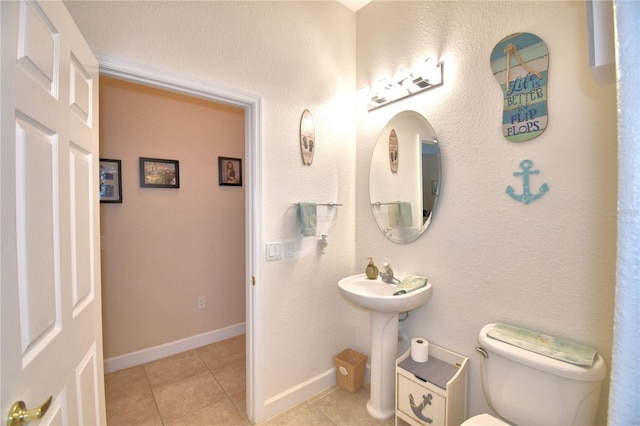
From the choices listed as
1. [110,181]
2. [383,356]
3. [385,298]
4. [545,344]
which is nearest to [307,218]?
[385,298]

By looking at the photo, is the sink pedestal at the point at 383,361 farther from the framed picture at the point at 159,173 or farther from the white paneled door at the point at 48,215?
the framed picture at the point at 159,173

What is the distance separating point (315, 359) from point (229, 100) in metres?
1.87

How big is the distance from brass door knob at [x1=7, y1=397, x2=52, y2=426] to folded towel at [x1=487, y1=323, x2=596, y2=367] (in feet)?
5.37

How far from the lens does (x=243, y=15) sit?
1.72m

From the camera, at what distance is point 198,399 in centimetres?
207

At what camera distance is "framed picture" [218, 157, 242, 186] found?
2986mm

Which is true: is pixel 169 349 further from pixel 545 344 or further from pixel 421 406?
pixel 545 344

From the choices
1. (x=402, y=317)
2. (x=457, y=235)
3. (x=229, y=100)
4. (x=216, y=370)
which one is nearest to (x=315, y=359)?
(x=402, y=317)

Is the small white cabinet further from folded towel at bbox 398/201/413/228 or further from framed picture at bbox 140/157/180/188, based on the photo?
framed picture at bbox 140/157/180/188

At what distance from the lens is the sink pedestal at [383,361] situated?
1.84 metres

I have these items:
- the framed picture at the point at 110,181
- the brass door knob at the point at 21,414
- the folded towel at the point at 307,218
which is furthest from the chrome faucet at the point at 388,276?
the framed picture at the point at 110,181

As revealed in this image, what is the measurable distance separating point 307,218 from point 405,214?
0.68 m

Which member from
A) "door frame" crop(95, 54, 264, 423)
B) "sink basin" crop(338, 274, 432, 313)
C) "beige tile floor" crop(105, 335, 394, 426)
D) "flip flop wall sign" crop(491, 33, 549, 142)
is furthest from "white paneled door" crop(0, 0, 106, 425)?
"flip flop wall sign" crop(491, 33, 549, 142)

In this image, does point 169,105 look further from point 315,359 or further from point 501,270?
point 501,270
